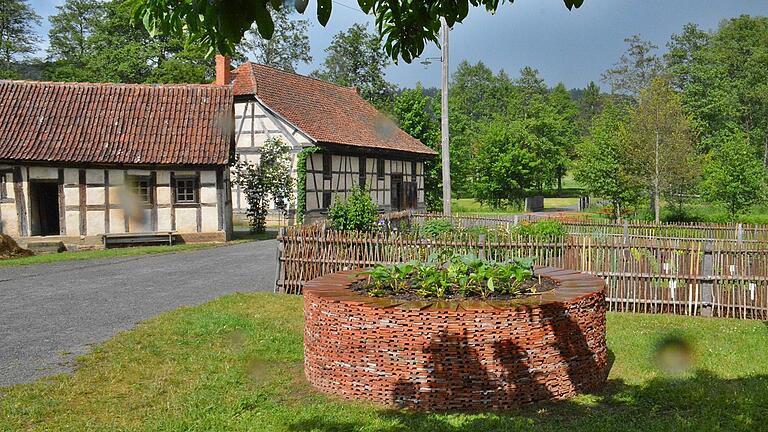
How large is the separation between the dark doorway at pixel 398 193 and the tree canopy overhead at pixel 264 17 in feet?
89.4

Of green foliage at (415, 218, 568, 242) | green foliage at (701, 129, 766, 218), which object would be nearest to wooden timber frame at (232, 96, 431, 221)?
green foliage at (415, 218, 568, 242)

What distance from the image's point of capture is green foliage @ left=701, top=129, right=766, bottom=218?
27.4m

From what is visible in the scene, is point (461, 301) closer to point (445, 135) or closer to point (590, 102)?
point (445, 135)

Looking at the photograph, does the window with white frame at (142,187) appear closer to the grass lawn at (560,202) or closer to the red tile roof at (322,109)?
the red tile roof at (322,109)

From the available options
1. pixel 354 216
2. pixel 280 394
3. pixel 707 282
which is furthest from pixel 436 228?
pixel 280 394

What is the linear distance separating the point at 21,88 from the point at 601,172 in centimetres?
2475

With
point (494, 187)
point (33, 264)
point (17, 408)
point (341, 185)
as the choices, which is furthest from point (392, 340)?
point (494, 187)

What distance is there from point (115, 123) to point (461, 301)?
64.5ft

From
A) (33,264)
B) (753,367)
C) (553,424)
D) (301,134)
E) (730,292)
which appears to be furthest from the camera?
(301,134)

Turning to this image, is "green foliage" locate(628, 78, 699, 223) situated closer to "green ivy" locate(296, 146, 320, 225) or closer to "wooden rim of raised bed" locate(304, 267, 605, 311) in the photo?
"green ivy" locate(296, 146, 320, 225)

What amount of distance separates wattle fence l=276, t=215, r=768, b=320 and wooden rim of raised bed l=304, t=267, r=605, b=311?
11.4 feet

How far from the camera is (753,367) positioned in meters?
7.43

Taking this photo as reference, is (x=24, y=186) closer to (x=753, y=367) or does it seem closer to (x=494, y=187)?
(x=753, y=367)

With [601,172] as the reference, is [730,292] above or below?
below
